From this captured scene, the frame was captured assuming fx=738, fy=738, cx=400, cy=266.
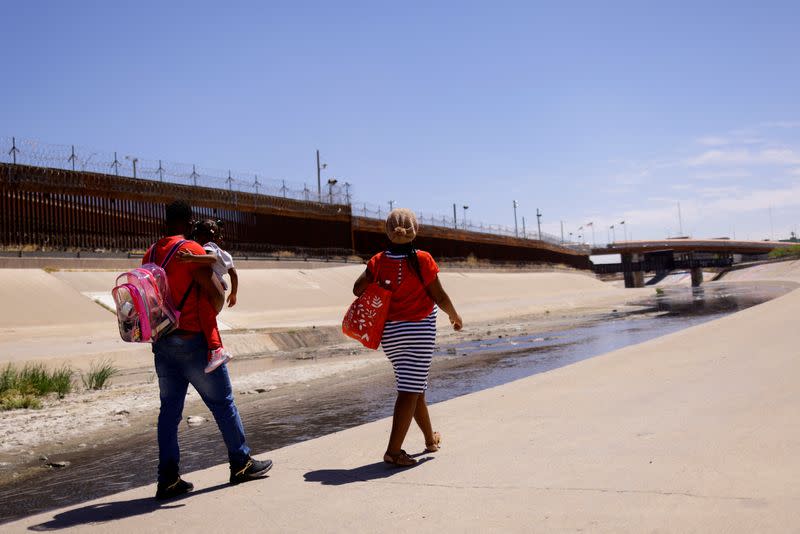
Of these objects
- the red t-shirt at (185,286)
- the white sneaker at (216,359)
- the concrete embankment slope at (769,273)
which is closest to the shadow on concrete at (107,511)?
the white sneaker at (216,359)

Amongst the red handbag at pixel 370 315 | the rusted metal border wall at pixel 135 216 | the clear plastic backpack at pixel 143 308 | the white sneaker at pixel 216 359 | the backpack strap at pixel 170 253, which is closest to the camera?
the clear plastic backpack at pixel 143 308

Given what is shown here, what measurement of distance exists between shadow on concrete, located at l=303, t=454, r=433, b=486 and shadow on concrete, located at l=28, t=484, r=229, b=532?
2.26 feet

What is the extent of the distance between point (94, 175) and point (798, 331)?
2942 cm

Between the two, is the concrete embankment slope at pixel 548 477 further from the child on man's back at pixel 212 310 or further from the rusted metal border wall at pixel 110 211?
the rusted metal border wall at pixel 110 211

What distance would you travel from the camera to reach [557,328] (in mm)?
28250

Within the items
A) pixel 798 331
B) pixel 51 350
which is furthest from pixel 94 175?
pixel 798 331

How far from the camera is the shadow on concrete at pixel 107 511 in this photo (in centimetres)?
444

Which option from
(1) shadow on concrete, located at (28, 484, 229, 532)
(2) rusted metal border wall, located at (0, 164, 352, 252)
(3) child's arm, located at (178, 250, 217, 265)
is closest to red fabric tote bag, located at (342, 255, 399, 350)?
(3) child's arm, located at (178, 250, 217, 265)

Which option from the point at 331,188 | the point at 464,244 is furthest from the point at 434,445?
the point at 464,244

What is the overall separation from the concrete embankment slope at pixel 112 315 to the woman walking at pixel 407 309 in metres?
12.7

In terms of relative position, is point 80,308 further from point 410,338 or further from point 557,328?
point 410,338

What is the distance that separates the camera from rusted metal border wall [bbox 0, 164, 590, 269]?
2917 cm

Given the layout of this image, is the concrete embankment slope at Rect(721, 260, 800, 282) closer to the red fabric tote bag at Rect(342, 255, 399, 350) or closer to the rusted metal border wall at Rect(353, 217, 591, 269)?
the rusted metal border wall at Rect(353, 217, 591, 269)

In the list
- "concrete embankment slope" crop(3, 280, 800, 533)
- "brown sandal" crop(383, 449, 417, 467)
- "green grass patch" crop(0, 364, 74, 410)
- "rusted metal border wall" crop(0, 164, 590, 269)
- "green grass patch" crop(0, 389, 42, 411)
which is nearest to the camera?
"concrete embankment slope" crop(3, 280, 800, 533)
